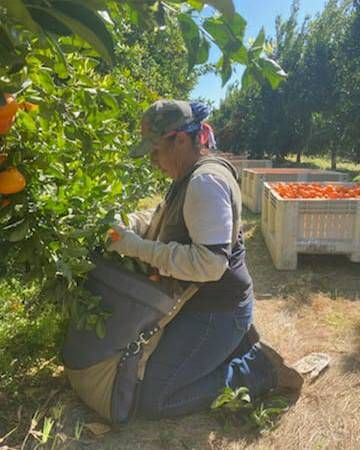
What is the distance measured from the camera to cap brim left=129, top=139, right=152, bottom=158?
73.7 inches

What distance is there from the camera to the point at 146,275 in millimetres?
1947

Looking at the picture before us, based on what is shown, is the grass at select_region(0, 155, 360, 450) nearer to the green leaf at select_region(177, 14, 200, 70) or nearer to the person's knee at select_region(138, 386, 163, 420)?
the person's knee at select_region(138, 386, 163, 420)

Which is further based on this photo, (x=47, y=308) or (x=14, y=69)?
(x=47, y=308)

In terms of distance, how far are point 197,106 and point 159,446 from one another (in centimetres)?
136

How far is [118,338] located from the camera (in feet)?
6.06

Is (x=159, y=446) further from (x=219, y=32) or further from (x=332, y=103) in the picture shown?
(x=332, y=103)

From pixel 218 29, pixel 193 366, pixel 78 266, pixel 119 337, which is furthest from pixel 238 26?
pixel 193 366

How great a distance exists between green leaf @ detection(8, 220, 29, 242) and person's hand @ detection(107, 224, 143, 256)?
0.61 metres

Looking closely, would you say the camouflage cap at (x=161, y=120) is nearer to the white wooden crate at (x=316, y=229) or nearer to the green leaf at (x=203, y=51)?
the green leaf at (x=203, y=51)

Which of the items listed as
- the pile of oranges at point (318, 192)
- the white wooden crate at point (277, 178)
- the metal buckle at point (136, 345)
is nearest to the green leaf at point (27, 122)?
the metal buckle at point (136, 345)

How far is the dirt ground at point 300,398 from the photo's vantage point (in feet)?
6.13

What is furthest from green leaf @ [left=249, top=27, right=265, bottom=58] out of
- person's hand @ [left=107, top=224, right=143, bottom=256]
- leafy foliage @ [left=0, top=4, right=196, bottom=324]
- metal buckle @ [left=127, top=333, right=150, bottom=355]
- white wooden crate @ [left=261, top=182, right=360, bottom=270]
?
white wooden crate @ [left=261, top=182, right=360, bottom=270]

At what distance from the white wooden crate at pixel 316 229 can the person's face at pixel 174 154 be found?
2.40 meters

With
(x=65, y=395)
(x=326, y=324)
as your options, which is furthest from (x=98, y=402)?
(x=326, y=324)
